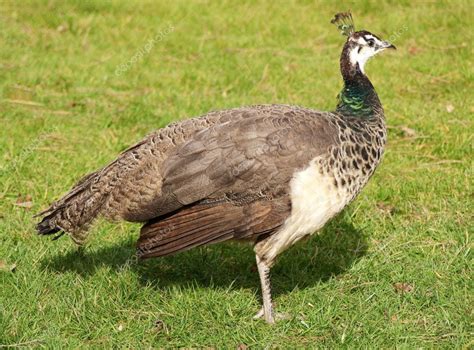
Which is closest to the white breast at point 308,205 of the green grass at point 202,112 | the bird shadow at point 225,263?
the green grass at point 202,112

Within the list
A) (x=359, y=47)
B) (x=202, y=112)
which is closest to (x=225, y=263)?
(x=359, y=47)

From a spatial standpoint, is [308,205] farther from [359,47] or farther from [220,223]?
[359,47]

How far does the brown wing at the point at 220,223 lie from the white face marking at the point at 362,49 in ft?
4.13

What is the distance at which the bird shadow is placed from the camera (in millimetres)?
4723

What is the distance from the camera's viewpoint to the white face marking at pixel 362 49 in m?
4.79

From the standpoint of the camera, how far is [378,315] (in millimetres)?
4289

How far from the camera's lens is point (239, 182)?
13.3ft

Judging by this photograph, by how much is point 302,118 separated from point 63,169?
2592 mm

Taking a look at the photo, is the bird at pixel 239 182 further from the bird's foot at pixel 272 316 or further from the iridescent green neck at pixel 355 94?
the iridescent green neck at pixel 355 94

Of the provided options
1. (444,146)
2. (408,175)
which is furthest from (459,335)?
(444,146)

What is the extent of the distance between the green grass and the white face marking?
3.90 ft

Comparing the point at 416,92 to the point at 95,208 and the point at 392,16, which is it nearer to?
the point at 392,16

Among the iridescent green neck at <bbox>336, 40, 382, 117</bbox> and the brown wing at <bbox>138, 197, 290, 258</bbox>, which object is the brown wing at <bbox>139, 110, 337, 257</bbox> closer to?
the brown wing at <bbox>138, 197, 290, 258</bbox>

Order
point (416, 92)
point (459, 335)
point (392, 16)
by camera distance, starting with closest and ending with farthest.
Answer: point (459, 335), point (416, 92), point (392, 16)
